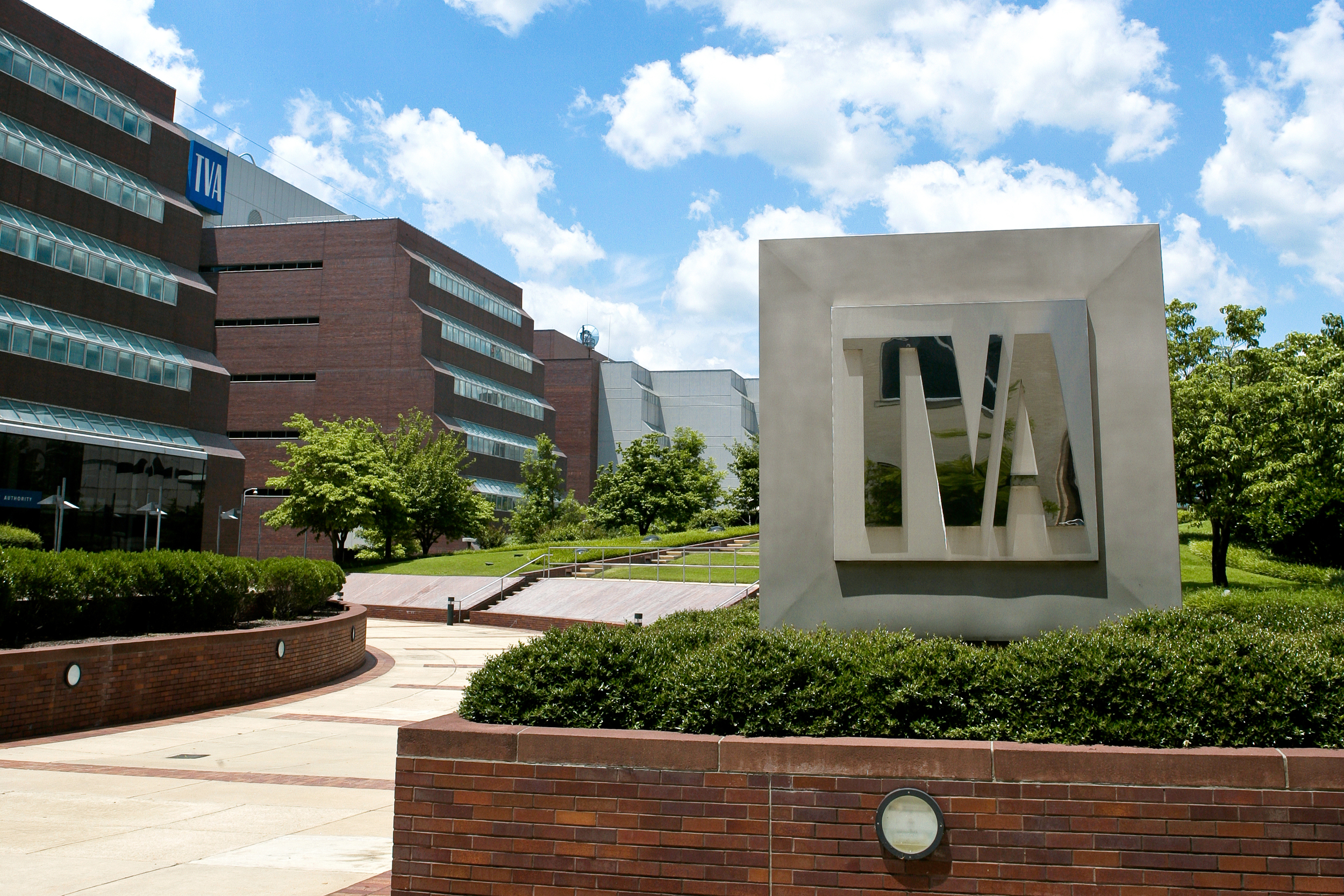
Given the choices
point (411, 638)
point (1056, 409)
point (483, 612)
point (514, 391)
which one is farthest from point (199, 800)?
point (514, 391)

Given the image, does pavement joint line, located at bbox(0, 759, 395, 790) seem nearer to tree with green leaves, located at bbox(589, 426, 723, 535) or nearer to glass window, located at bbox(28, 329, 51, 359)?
glass window, located at bbox(28, 329, 51, 359)

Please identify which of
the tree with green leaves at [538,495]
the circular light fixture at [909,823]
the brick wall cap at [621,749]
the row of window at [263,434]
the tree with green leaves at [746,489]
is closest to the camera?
the circular light fixture at [909,823]

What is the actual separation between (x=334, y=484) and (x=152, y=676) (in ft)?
116

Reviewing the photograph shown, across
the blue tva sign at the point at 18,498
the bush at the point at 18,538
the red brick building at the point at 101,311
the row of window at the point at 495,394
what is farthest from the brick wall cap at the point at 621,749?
the row of window at the point at 495,394

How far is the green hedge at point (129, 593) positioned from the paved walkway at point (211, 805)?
5.11 feet

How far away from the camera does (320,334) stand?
6341 cm

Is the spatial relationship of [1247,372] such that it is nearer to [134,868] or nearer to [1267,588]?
[1267,588]

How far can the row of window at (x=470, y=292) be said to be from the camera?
218 ft

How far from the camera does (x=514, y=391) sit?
7512 centimetres

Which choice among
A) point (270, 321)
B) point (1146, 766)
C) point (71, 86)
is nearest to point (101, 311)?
point (71, 86)

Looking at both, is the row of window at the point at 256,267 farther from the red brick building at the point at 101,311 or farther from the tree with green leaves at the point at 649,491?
the tree with green leaves at the point at 649,491

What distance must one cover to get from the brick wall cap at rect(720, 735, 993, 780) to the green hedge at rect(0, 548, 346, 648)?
10523mm

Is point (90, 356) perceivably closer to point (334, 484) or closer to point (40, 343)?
point (40, 343)

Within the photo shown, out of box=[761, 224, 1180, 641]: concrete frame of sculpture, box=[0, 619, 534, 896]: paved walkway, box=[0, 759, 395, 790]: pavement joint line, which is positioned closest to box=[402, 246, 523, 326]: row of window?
box=[0, 619, 534, 896]: paved walkway
